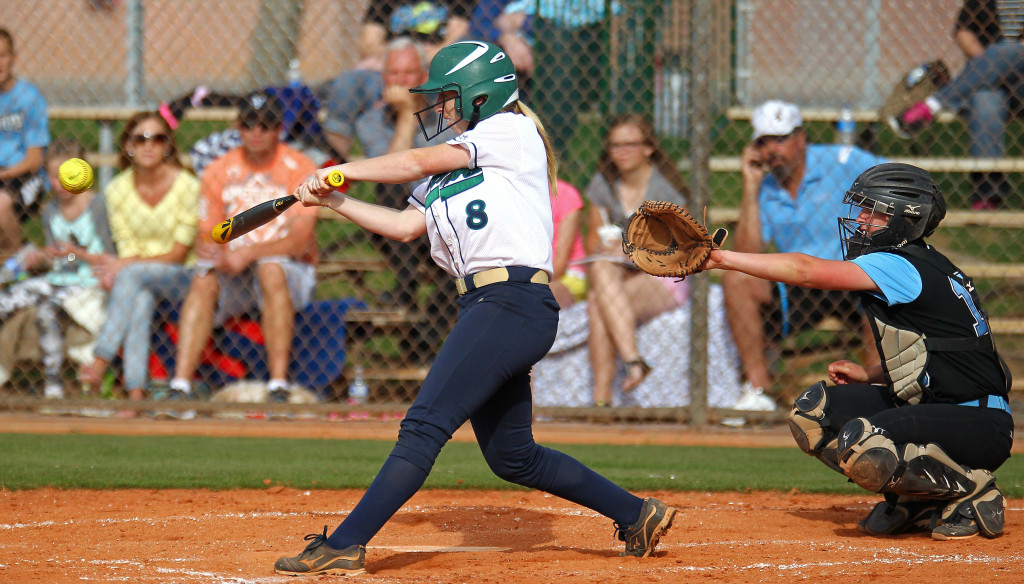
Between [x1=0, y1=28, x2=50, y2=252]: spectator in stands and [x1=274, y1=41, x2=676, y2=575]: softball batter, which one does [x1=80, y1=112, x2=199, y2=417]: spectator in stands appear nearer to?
[x1=0, y1=28, x2=50, y2=252]: spectator in stands

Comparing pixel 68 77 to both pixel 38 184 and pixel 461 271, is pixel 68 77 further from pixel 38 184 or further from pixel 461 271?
pixel 461 271

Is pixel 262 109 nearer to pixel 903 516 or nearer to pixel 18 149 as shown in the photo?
pixel 18 149

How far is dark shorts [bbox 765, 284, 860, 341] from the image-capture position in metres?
6.52

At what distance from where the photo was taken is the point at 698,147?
6.34 meters

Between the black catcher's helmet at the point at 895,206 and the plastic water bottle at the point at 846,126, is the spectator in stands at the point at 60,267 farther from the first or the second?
the plastic water bottle at the point at 846,126

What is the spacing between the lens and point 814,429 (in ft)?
12.6

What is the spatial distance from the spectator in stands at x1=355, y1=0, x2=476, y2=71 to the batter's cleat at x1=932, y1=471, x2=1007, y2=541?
5.10m

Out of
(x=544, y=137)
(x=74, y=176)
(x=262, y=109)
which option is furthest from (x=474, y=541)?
(x=262, y=109)

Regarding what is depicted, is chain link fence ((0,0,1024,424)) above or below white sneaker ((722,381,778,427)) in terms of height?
above

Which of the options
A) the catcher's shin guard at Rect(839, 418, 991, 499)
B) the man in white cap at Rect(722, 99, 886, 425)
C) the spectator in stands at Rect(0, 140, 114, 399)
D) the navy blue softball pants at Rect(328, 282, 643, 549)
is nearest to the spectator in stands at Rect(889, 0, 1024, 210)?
the man in white cap at Rect(722, 99, 886, 425)

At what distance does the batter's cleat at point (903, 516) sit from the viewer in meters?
3.92

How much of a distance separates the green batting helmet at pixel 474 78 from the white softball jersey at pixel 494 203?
0.05m

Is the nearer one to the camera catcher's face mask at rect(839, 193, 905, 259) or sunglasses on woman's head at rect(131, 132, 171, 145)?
catcher's face mask at rect(839, 193, 905, 259)

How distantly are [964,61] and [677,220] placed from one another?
5.40 metres
